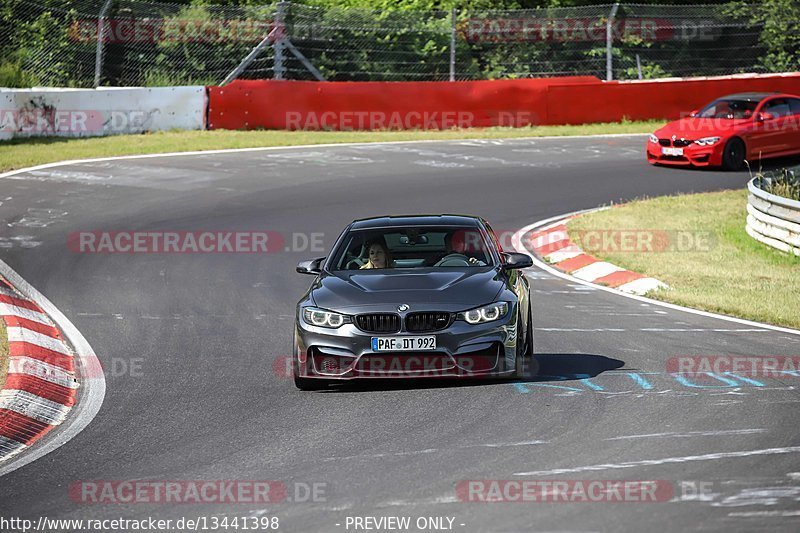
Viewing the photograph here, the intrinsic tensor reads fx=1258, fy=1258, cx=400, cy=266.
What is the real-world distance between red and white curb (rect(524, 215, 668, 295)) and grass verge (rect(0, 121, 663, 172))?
31.0 ft

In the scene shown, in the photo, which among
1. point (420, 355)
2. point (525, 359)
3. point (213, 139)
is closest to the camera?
point (420, 355)

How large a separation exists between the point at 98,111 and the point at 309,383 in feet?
60.3

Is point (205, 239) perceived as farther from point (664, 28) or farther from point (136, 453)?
point (664, 28)

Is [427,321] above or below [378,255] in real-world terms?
below

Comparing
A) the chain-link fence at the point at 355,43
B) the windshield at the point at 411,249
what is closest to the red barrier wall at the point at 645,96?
the chain-link fence at the point at 355,43

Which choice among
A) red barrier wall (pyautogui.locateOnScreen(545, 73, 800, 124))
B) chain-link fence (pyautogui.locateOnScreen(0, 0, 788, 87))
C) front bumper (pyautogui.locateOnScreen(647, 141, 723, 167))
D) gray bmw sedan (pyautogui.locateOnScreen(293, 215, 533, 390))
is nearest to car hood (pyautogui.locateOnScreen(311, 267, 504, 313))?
gray bmw sedan (pyautogui.locateOnScreen(293, 215, 533, 390))

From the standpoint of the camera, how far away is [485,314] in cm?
939

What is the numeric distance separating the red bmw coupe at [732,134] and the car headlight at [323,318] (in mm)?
16224

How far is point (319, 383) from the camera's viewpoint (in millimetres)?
9555

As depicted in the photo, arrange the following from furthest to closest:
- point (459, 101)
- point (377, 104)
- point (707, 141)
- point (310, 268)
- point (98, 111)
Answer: point (459, 101)
point (377, 104)
point (98, 111)
point (707, 141)
point (310, 268)

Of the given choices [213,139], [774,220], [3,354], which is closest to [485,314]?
[3,354]

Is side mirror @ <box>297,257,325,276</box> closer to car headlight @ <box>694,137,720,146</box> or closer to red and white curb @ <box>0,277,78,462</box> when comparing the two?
red and white curb @ <box>0,277,78,462</box>

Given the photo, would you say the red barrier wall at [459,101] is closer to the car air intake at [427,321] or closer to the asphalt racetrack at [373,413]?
the asphalt racetrack at [373,413]

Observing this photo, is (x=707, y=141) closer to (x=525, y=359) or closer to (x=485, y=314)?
(x=525, y=359)
